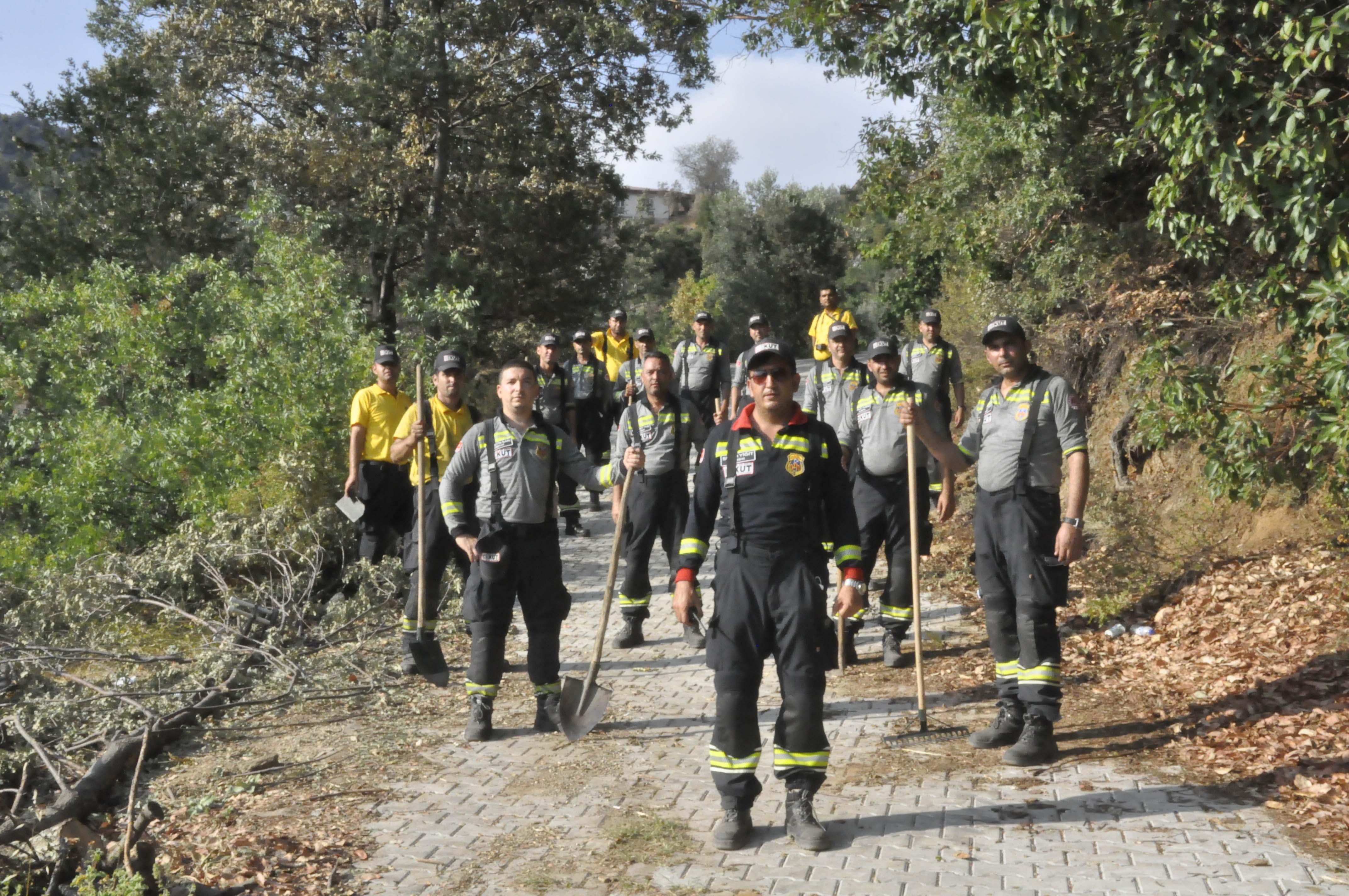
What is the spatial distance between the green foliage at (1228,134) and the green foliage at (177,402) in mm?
5786

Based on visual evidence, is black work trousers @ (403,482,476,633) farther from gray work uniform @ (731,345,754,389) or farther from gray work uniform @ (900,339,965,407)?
gray work uniform @ (900,339,965,407)

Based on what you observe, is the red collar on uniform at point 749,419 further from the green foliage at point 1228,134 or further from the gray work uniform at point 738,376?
the gray work uniform at point 738,376

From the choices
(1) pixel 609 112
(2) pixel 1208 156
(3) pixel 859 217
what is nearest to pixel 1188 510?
(2) pixel 1208 156

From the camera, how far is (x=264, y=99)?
24.2 metres

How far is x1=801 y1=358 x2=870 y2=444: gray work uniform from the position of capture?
26.8ft

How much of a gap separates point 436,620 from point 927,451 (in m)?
3.48

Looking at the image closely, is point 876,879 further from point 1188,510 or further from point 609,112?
point 609,112

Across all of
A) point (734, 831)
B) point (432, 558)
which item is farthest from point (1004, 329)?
point (432, 558)

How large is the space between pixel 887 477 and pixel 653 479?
1726 millimetres

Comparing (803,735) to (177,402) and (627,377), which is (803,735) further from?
(177,402)

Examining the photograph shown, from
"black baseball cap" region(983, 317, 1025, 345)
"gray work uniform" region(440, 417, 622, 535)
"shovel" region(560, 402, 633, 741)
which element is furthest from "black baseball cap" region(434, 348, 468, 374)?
"black baseball cap" region(983, 317, 1025, 345)

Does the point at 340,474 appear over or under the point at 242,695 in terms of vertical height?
over

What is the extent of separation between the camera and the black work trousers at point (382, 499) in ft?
29.3

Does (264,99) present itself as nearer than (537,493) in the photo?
No
